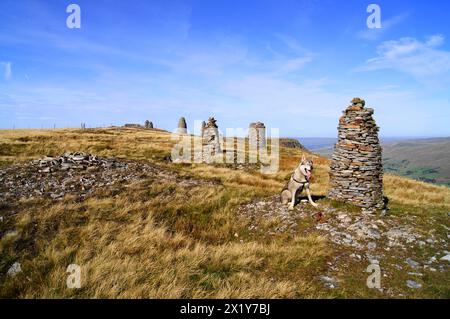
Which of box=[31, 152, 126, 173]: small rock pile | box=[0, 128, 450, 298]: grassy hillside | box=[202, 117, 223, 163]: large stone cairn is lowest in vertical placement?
box=[0, 128, 450, 298]: grassy hillside

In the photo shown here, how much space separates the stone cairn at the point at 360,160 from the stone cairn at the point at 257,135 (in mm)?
35765

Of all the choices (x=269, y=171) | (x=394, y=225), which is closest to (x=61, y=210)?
(x=394, y=225)

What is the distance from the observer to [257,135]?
1907 inches

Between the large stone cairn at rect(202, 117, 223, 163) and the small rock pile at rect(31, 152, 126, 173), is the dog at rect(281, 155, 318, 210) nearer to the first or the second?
the small rock pile at rect(31, 152, 126, 173)

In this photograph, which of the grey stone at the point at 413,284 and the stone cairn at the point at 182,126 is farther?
the stone cairn at the point at 182,126

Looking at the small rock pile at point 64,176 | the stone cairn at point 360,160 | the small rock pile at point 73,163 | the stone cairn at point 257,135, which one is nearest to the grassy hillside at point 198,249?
the stone cairn at point 360,160

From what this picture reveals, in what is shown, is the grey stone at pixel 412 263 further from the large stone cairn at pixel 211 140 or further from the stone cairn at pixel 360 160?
the large stone cairn at pixel 211 140

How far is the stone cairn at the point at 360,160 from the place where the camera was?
1156 centimetres

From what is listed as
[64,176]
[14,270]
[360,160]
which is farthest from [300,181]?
[64,176]

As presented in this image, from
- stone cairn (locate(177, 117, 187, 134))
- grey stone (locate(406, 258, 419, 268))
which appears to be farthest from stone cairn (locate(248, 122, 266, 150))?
grey stone (locate(406, 258, 419, 268))

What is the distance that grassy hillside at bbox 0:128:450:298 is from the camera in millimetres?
6000

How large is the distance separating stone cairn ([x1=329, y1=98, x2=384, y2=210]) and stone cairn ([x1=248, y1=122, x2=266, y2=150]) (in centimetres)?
3576
